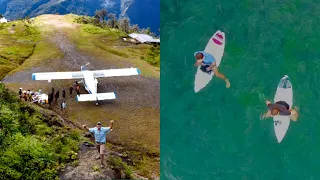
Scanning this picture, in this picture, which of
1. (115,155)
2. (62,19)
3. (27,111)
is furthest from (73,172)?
(62,19)

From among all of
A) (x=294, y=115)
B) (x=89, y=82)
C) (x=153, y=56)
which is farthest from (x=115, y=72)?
(x=294, y=115)

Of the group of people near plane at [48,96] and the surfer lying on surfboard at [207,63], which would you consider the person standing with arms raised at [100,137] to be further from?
the surfer lying on surfboard at [207,63]

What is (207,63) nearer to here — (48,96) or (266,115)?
(266,115)

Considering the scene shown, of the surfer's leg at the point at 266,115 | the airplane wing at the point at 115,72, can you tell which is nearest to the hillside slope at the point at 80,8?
the airplane wing at the point at 115,72

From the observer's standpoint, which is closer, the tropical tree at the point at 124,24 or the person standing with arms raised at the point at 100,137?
the person standing with arms raised at the point at 100,137

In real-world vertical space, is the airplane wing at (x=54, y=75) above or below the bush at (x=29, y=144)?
above

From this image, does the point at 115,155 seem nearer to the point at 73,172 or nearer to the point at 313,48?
the point at 73,172

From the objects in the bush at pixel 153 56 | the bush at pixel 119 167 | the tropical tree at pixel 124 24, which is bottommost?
the bush at pixel 119 167
